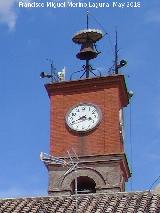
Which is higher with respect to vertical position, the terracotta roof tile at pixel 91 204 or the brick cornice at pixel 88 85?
Answer: the brick cornice at pixel 88 85

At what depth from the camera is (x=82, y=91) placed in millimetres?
35438

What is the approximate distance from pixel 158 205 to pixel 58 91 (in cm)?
1698

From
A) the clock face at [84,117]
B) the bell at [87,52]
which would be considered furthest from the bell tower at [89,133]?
the bell at [87,52]

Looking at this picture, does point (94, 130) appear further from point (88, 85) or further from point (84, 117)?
point (88, 85)

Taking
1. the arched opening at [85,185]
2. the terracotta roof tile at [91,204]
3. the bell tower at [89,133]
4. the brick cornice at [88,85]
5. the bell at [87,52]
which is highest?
the bell at [87,52]

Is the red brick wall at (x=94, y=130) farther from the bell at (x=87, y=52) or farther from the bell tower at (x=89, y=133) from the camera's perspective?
the bell at (x=87, y=52)

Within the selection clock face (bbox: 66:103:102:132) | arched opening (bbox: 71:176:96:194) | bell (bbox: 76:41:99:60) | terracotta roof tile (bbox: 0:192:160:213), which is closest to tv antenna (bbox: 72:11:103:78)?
bell (bbox: 76:41:99:60)

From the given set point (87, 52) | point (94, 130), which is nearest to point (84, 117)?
point (94, 130)

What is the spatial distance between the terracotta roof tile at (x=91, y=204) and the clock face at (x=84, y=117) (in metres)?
12.8

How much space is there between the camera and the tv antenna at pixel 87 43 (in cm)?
3672

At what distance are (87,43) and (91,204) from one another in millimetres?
17746

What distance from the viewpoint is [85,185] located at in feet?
111

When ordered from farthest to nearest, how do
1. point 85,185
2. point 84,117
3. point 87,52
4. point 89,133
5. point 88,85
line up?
point 87,52
point 88,85
point 84,117
point 89,133
point 85,185

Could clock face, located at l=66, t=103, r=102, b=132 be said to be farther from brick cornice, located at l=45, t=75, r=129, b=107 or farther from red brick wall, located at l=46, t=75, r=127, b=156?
brick cornice, located at l=45, t=75, r=129, b=107
